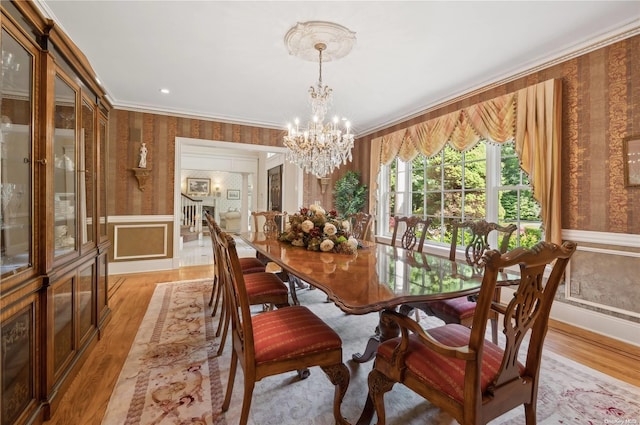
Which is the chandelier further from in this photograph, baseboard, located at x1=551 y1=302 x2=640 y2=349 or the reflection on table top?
baseboard, located at x1=551 y1=302 x2=640 y2=349

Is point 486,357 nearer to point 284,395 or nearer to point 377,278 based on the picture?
point 377,278

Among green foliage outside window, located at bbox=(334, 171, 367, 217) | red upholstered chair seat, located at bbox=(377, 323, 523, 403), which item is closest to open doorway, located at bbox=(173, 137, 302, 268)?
green foliage outside window, located at bbox=(334, 171, 367, 217)

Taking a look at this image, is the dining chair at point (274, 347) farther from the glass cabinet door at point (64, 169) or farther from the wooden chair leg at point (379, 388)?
the glass cabinet door at point (64, 169)

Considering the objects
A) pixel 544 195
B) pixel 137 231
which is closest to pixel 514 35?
pixel 544 195

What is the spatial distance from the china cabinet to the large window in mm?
3913

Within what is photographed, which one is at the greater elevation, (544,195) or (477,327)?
(544,195)

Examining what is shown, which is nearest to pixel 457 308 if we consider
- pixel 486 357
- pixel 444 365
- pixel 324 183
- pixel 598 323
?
pixel 486 357

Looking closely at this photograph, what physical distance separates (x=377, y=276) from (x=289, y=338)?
57cm

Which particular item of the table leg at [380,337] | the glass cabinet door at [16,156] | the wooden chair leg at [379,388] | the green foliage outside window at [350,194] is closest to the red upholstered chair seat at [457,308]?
the table leg at [380,337]

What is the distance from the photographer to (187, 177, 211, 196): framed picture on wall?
1109 centimetres

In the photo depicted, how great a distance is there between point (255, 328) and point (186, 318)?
1.70 metres

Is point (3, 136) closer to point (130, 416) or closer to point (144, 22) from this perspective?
point (130, 416)

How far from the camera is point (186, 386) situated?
181 cm

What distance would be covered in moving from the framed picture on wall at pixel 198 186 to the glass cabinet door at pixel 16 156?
33.8 ft
